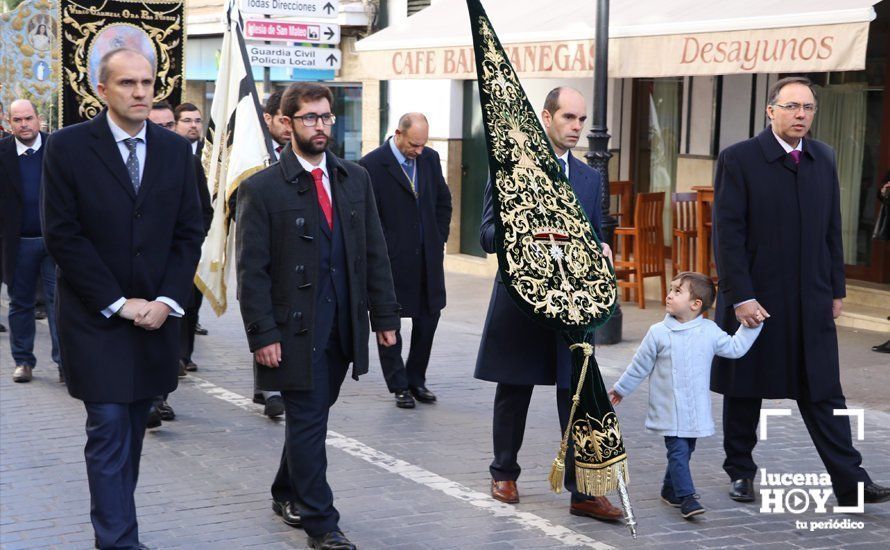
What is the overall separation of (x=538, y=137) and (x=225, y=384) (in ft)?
14.3

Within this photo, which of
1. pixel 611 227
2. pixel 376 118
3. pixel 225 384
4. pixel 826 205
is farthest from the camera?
pixel 376 118

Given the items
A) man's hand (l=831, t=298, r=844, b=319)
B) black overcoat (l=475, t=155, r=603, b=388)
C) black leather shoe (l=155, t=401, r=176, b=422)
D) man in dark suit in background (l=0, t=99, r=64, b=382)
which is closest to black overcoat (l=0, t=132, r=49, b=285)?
man in dark suit in background (l=0, t=99, r=64, b=382)

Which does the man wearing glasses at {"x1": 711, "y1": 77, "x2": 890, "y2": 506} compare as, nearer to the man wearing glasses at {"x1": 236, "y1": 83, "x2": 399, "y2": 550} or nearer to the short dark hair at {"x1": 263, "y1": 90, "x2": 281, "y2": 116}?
the man wearing glasses at {"x1": 236, "y1": 83, "x2": 399, "y2": 550}

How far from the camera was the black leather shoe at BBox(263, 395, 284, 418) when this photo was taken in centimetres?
813

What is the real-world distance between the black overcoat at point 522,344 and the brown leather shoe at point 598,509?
21.9 inches

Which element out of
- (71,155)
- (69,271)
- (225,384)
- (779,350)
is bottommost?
(225,384)

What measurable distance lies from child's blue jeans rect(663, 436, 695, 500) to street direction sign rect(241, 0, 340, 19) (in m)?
Answer: 7.63

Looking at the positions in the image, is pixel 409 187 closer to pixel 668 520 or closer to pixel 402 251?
pixel 402 251

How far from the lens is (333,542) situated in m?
5.43

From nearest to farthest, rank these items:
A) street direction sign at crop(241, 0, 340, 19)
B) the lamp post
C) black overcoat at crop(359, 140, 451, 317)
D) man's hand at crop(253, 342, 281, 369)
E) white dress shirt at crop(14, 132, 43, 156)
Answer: man's hand at crop(253, 342, 281, 369) → black overcoat at crop(359, 140, 451, 317) → white dress shirt at crop(14, 132, 43, 156) → the lamp post → street direction sign at crop(241, 0, 340, 19)

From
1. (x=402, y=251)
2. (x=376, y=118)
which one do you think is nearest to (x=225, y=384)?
(x=402, y=251)

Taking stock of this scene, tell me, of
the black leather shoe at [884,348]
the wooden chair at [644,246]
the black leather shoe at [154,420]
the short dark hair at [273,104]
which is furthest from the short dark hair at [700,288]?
the wooden chair at [644,246]

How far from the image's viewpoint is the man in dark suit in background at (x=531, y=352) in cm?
602

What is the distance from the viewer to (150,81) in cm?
520
